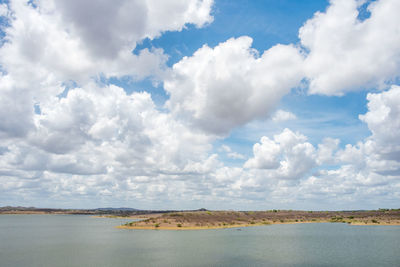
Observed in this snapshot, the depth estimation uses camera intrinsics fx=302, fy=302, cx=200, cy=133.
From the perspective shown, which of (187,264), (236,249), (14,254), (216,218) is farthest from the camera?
(216,218)

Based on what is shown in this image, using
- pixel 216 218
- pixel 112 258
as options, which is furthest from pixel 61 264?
Answer: pixel 216 218

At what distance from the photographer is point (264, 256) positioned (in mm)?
72875

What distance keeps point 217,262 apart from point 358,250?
43.1 meters

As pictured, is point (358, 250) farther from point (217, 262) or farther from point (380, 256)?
point (217, 262)

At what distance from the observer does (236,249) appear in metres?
84.1

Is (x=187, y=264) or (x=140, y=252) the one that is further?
(x=140, y=252)

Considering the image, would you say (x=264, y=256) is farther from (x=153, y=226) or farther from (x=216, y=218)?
(x=216, y=218)

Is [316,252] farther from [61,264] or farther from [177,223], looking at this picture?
[177,223]

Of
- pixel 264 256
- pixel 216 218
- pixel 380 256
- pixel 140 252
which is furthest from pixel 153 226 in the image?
pixel 380 256

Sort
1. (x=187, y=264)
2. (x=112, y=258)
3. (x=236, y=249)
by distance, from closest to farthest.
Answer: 1. (x=187, y=264)
2. (x=112, y=258)
3. (x=236, y=249)

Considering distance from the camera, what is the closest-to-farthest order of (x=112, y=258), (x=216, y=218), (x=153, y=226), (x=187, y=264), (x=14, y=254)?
(x=187, y=264) < (x=112, y=258) < (x=14, y=254) < (x=153, y=226) < (x=216, y=218)

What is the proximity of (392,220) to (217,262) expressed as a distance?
17353cm

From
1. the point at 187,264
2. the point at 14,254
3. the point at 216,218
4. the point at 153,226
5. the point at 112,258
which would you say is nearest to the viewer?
the point at 187,264

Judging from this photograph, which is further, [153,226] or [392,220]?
[392,220]
